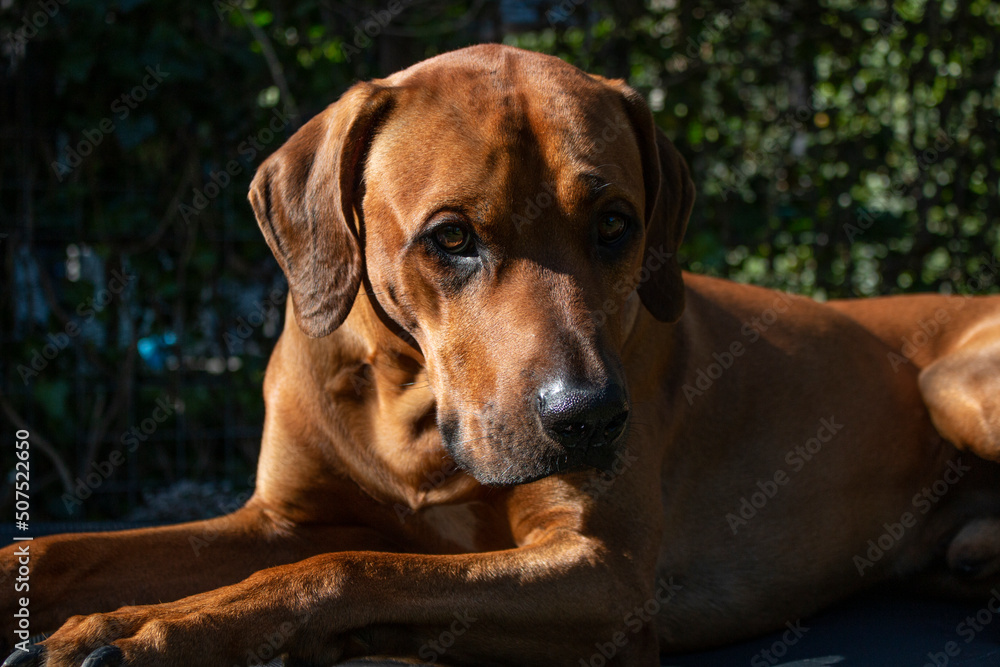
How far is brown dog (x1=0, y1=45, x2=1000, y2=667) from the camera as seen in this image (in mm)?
1859

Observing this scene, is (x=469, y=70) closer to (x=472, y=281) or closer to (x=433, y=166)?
(x=433, y=166)

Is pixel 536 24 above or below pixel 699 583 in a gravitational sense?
above

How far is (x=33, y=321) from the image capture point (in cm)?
442

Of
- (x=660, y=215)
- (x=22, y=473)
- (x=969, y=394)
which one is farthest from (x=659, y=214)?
(x=22, y=473)

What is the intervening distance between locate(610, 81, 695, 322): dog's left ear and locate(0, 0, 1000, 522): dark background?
2.46 meters

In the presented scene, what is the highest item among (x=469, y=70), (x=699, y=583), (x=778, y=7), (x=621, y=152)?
(x=469, y=70)

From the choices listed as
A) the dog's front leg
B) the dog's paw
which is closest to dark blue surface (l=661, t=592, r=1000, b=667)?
the dog's front leg

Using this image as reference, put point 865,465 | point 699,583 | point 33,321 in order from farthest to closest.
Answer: point 33,321 → point 865,465 → point 699,583

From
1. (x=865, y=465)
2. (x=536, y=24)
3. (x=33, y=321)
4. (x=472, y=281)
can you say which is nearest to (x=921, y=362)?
(x=865, y=465)

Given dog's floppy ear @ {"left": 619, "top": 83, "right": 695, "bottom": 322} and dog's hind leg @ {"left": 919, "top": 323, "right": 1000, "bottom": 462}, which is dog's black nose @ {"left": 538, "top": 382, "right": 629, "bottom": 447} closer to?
dog's floppy ear @ {"left": 619, "top": 83, "right": 695, "bottom": 322}

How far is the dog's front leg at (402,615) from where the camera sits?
1704mm

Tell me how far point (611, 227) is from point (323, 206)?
704 mm

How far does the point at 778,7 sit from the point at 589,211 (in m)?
3.68

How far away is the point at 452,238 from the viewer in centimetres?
205
